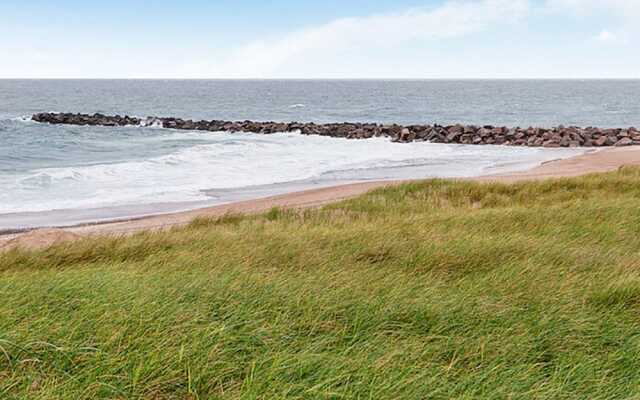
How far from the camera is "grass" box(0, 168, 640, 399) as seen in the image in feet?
10.7

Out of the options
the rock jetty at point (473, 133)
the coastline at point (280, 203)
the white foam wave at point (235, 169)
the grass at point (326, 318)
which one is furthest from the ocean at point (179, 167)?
the grass at point (326, 318)

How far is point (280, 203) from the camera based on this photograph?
61.2 feet

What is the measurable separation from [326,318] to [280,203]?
1434cm

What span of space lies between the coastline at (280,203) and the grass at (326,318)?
216cm

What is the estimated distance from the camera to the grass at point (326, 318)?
10.7ft

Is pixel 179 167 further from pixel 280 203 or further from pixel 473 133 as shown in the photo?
pixel 473 133

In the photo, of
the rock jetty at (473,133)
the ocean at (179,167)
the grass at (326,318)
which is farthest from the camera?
the rock jetty at (473,133)

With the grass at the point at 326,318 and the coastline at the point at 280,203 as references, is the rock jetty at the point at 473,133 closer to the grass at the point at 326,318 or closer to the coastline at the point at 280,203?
the coastline at the point at 280,203

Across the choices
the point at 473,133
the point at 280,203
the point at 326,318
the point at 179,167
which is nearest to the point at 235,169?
the point at 179,167

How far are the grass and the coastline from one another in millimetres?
2160

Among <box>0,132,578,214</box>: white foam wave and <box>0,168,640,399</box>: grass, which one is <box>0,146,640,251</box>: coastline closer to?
<box>0,168,640,399</box>: grass

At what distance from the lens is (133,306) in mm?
4176

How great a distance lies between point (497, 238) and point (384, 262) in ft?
6.10

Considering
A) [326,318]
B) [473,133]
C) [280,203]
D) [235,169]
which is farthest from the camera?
[473,133]
